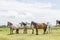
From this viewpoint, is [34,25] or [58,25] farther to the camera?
[58,25]

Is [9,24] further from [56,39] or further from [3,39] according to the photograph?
[56,39]

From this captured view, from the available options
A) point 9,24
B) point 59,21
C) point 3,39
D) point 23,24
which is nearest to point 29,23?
point 23,24

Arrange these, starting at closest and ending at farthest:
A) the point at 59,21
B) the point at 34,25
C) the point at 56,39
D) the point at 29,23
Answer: the point at 56,39, the point at 34,25, the point at 29,23, the point at 59,21

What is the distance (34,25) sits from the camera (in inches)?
1612

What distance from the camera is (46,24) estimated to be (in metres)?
42.1

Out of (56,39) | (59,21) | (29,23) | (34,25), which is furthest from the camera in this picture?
(59,21)

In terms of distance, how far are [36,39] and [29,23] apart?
45.1ft

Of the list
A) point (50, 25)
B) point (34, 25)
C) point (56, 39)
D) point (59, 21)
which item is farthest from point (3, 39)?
point (59, 21)

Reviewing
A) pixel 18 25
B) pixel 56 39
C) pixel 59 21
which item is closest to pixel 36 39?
pixel 56 39

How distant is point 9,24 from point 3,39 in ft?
40.2

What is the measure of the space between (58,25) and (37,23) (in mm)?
22997

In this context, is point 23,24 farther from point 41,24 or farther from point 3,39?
point 3,39

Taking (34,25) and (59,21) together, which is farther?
(59,21)

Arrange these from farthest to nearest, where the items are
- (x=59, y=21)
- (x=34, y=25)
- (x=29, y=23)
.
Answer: (x=59, y=21), (x=29, y=23), (x=34, y=25)
